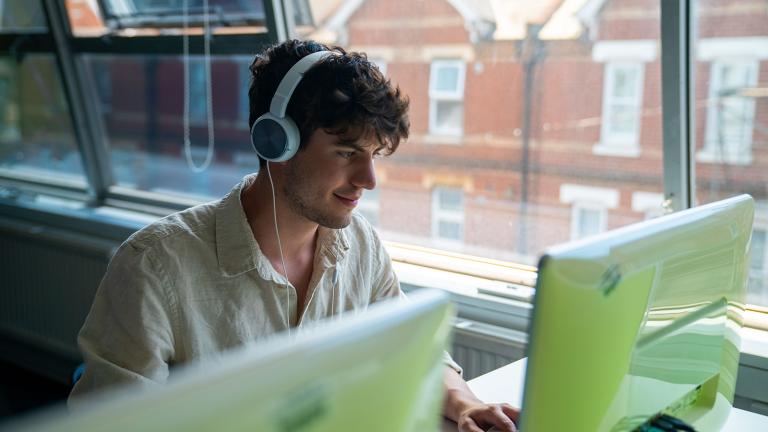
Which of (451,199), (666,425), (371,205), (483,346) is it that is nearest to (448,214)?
(451,199)

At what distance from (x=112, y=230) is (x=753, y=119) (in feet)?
8.07

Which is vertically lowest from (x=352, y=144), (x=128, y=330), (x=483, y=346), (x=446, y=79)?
(x=483, y=346)

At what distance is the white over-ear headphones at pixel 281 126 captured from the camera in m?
1.46

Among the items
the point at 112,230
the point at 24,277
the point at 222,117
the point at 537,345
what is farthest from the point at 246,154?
the point at 537,345

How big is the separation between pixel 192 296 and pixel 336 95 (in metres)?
0.46

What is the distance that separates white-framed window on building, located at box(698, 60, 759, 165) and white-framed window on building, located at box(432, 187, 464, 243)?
2.72 ft

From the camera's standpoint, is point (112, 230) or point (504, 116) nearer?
point (504, 116)

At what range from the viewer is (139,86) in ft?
11.7

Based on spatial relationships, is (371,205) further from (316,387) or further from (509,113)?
(316,387)

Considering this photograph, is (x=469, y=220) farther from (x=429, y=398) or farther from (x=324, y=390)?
(x=324, y=390)

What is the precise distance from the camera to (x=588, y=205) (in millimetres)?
2379

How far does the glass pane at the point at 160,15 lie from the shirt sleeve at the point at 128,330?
1730mm

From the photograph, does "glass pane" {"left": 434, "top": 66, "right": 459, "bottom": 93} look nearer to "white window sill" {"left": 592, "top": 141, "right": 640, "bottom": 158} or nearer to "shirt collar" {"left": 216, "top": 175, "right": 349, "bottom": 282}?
"white window sill" {"left": 592, "top": 141, "right": 640, "bottom": 158}

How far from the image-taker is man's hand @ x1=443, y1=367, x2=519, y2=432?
53.3 inches
